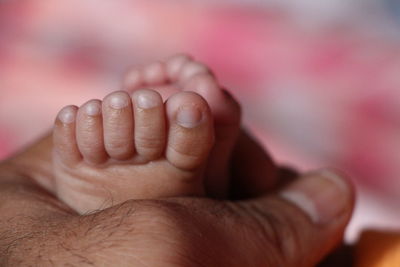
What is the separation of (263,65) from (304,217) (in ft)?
2.05

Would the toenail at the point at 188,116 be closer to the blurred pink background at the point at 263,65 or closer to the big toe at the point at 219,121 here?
the big toe at the point at 219,121

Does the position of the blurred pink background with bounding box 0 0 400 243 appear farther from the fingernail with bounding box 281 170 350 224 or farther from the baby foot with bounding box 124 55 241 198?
the baby foot with bounding box 124 55 241 198

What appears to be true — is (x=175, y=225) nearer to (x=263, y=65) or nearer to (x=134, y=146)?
(x=134, y=146)

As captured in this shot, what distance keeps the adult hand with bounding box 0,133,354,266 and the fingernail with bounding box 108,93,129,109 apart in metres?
0.10

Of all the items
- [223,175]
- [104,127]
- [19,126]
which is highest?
[104,127]

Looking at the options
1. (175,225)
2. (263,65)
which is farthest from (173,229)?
(263,65)

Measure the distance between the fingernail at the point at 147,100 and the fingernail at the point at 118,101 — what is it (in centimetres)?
1

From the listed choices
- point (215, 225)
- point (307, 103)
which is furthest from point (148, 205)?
point (307, 103)

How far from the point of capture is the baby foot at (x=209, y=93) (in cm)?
75

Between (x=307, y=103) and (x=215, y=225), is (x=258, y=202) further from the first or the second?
(x=307, y=103)

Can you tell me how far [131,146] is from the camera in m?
0.67

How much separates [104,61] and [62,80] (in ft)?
0.31

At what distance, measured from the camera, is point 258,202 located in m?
0.78

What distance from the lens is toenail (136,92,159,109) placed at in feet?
2.13
